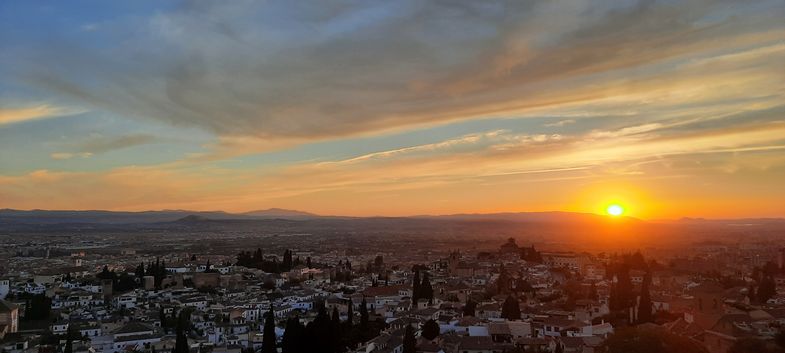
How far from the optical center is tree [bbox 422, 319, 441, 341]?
93.9ft

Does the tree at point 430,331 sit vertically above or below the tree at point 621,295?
below

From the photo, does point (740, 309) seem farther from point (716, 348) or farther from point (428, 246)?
point (428, 246)

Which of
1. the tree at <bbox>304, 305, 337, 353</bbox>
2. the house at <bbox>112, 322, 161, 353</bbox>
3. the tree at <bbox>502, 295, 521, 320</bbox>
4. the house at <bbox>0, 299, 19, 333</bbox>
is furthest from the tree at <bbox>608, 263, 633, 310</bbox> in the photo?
the house at <bbox>0, 299, 19, 333</bbox>

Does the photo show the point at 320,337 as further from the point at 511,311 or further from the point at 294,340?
the point at 511,311

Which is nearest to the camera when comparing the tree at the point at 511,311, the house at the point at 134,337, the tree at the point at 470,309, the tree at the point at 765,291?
the house at the point at 134,337

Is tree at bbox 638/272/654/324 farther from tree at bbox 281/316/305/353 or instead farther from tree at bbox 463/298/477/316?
tree at bbox 281/316/305/353

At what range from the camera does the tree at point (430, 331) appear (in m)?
28.6

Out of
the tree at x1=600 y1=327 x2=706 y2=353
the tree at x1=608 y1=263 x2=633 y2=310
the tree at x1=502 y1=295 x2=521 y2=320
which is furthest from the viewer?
the tree at x1=608 y1=263 x2=633 y2=310

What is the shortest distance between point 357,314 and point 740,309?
19961 mm

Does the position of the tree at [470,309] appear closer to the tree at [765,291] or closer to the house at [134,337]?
the house at [134,337]

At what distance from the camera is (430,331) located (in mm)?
28750

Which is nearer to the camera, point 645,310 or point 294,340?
point 294,340

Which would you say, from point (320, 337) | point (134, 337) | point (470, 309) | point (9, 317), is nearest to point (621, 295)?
point (470, 309)

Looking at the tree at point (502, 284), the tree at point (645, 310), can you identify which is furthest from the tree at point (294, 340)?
the tree at point (502, 284)
